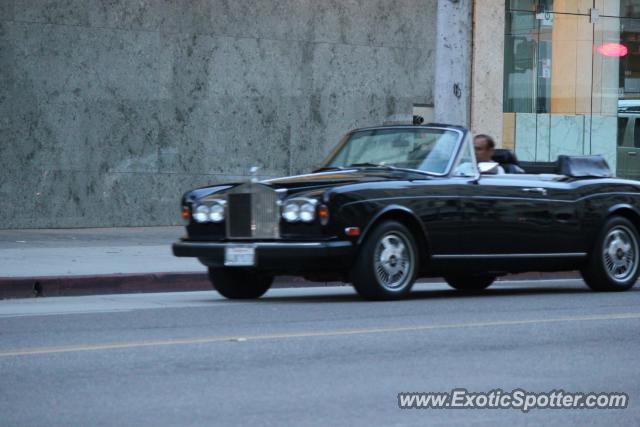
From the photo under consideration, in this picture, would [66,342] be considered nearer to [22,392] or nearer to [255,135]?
[22,392]

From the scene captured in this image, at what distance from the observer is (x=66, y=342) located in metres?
8.62

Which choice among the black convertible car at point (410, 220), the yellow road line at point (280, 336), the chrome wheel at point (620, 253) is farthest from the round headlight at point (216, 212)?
the chrome wheel at point (620, 253)

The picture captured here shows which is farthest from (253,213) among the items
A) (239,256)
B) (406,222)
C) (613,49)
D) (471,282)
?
(613,49)

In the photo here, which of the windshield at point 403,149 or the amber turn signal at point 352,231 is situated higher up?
A: the windshield at point 403,149

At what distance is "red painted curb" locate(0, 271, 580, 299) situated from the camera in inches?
520

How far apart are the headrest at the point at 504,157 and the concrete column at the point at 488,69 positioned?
1162 cm

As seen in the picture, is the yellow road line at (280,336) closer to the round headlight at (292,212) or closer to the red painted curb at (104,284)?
the round headlight at (292,212)

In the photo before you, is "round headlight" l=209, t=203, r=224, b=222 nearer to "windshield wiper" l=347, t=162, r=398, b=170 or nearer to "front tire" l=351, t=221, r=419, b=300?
"front tire" l=351, t=221, r=419, b=300

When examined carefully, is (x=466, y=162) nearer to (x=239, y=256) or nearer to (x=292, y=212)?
(x=292, y=212)

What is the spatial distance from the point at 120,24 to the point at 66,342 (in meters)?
13.9

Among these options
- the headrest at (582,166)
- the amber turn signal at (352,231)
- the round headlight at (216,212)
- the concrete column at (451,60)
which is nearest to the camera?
the amber turn signal at (352,231)

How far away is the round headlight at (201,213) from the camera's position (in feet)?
38.1

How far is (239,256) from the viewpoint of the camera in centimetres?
1121

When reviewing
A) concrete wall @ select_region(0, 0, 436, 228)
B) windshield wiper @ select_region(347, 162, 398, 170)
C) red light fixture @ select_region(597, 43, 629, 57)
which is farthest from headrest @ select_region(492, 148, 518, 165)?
red light fixture @ select_region(597, 43, 629, 57)
